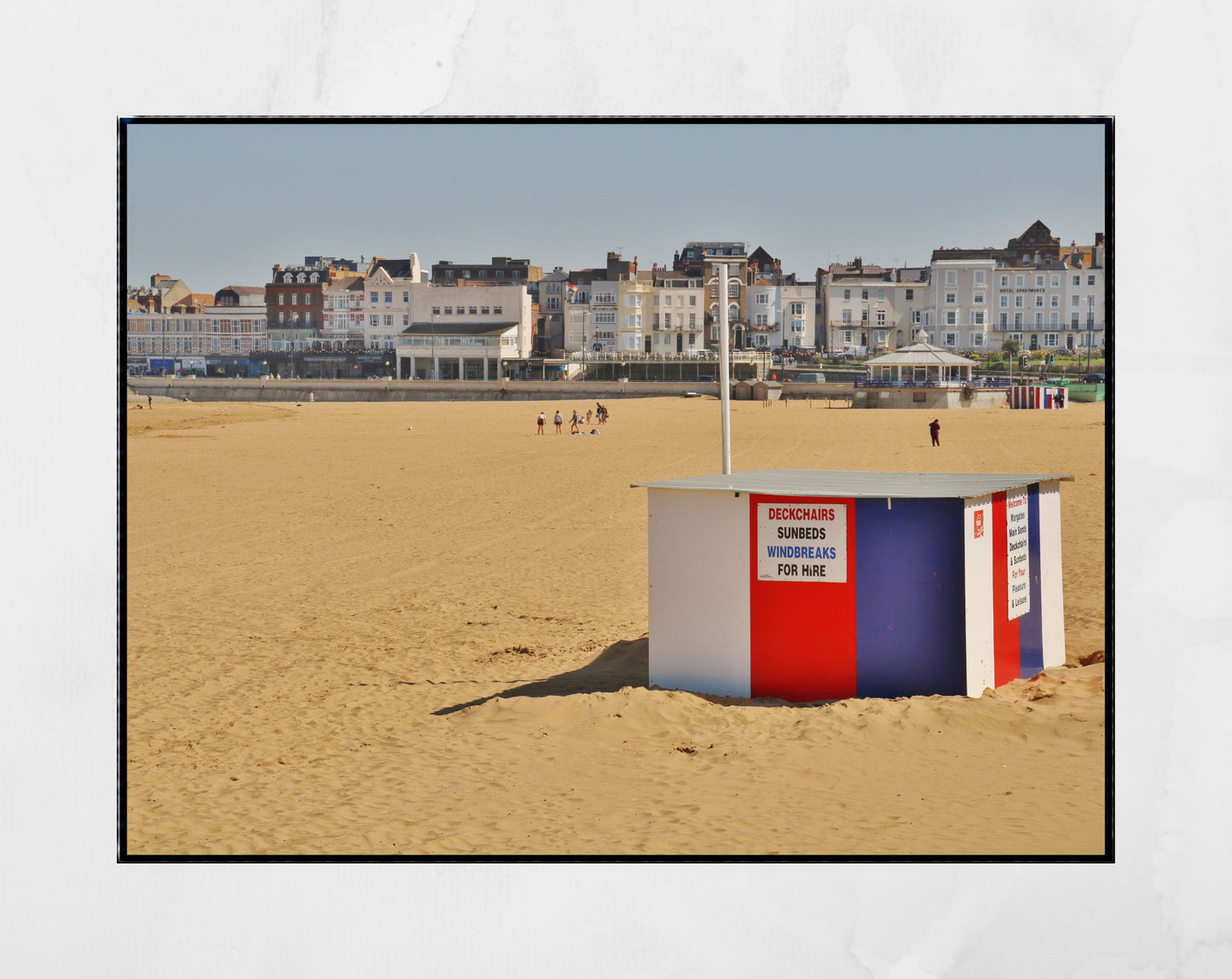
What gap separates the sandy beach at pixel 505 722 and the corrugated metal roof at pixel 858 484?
4.15 feet

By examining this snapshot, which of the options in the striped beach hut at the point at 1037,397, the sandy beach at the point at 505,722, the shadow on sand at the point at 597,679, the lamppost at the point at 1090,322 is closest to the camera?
the sandy beach at the point at 505,722

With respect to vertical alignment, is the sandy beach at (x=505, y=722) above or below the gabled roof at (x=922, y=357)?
below

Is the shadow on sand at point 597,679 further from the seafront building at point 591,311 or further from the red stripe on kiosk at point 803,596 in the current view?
the seafront building at point 591,311

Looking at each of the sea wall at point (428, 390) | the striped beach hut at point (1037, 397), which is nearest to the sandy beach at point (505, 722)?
the striped beach hut at point (1037, 397)

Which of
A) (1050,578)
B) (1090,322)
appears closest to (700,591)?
(1050,578)

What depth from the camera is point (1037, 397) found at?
60.6m

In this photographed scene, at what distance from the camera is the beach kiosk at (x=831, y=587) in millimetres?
7836

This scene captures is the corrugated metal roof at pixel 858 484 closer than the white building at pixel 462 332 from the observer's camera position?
Yes

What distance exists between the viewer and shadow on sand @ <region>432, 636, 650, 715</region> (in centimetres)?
909

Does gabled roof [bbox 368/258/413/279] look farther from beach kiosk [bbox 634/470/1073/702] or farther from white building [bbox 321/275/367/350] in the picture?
beach kiosk [bbox 634/470/1073/702]

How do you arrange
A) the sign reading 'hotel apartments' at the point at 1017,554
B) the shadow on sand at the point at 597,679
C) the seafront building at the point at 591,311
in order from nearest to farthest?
the sign reading 'hotel apartments' at the point at 1017,554, the shadow on sand at the point at 597,679, the seafront building at the point at 591,311
